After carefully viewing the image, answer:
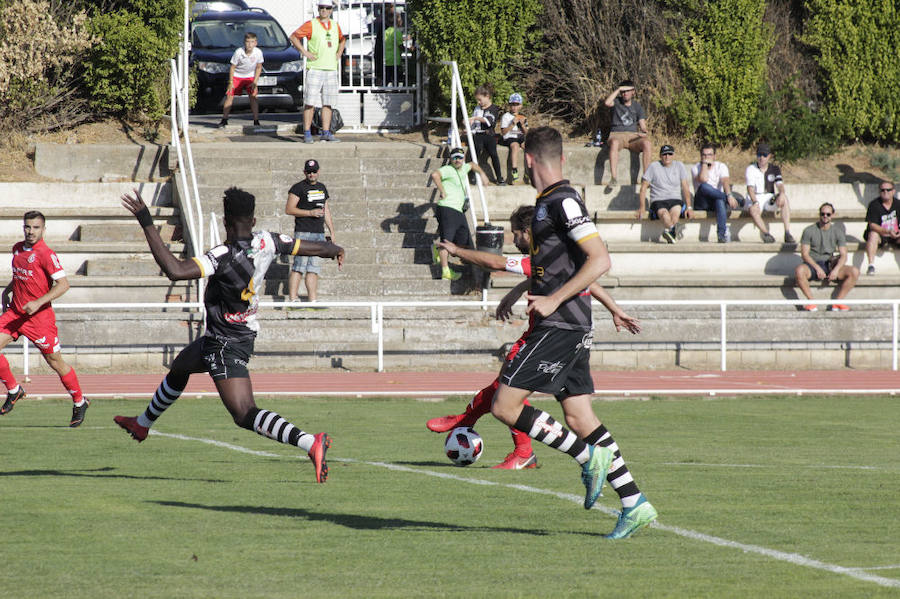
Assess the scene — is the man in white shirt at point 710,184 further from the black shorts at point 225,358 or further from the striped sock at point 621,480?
the striped sock at point 621,480

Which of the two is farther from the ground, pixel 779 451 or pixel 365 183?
pixel 365 183

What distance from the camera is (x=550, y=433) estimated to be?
6.29 m

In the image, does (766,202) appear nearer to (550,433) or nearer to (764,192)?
(764,192)

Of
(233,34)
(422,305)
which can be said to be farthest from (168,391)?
(233,34)

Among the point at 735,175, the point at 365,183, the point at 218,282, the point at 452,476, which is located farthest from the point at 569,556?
the point at 735,175

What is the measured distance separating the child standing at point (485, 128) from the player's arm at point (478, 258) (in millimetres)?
14124

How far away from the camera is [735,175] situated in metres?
23.3

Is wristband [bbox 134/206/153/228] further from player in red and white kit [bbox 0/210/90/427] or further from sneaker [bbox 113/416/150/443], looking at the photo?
player in red and white kit [bbox 0/210/90/427]

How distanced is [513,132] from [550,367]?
52.8ft

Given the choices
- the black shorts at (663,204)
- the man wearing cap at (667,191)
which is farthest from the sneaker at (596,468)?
the black shorts at (663,204)

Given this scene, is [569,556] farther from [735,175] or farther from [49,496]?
[735,175]

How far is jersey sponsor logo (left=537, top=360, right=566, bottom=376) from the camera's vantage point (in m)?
6.13

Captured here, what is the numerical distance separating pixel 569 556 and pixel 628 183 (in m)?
16.9

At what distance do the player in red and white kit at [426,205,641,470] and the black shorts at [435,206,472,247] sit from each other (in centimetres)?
989
